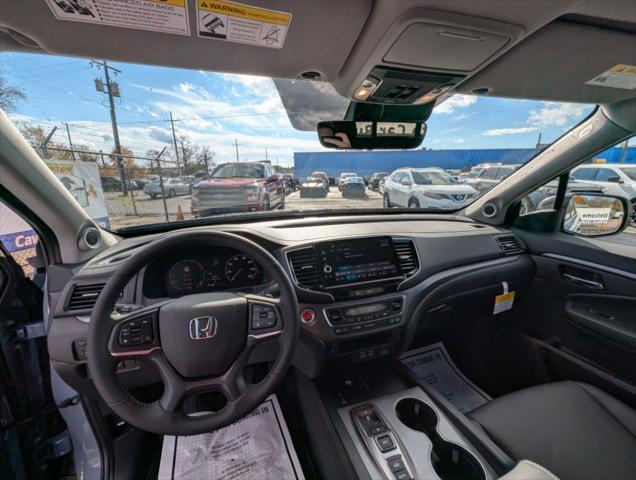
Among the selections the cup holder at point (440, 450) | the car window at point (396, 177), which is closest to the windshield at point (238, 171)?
the car window at point (396, 177)

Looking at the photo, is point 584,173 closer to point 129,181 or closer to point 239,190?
point 239,190

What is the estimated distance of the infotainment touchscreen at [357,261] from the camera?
1535 mm

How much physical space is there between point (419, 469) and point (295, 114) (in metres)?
1.95

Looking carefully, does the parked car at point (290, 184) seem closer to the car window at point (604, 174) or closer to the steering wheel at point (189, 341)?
the steering wheel at point (189, 341)

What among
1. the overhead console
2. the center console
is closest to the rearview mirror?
the overhead console

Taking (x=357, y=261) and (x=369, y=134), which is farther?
(x=369, y=134)

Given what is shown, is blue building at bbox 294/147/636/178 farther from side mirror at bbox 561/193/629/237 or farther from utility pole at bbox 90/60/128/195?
utility pole at bbox 90/60/128/195

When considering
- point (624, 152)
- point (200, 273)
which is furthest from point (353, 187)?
point (624, 152)

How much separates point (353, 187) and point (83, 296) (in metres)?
2.09

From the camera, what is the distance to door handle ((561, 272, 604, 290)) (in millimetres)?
1811

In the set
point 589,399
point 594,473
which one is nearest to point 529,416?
point 594,473

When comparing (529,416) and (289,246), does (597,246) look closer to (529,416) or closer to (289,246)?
(529,416)

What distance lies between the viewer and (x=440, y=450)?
1.29 m

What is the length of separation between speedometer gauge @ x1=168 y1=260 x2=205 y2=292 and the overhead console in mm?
1192
